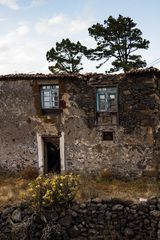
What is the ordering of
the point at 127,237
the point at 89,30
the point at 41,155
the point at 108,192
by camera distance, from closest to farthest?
the point at 127,237
the point at 108,192
the point at 41,155
the point at 89,30

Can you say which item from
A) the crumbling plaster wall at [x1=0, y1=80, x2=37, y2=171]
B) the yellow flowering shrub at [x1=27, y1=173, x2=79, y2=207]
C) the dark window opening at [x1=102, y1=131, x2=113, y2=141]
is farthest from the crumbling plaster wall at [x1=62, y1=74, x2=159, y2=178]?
the yellow flowering shrub at [x1=27, y1=173, x2=79, y2=207]

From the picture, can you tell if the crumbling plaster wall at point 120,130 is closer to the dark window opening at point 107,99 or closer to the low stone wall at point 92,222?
the dark window opening at point 107,99

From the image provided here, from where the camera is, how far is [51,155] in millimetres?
21141

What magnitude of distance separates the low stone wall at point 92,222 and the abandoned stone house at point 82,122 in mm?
5384

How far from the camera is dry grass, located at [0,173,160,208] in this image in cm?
1558

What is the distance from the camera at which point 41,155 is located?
20078mm

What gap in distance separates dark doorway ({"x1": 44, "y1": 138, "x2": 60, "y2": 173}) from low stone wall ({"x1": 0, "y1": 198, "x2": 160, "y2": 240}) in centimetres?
656

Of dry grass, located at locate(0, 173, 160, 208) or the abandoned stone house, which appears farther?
the abandoned stone house

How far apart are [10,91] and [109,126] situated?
194 inches

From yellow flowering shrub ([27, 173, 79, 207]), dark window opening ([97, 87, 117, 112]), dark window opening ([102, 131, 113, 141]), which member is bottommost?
yellow flowering shrub ([27, 173, 79, 207])

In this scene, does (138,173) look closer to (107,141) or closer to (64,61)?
(107,141)

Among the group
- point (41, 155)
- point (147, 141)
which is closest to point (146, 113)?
point (147, 141)

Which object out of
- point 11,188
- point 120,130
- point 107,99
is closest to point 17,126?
point 11,188

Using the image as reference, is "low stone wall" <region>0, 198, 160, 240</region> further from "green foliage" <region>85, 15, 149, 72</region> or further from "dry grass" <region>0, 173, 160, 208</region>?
"green foliage" <region>85, 15, 149, 72</region>
